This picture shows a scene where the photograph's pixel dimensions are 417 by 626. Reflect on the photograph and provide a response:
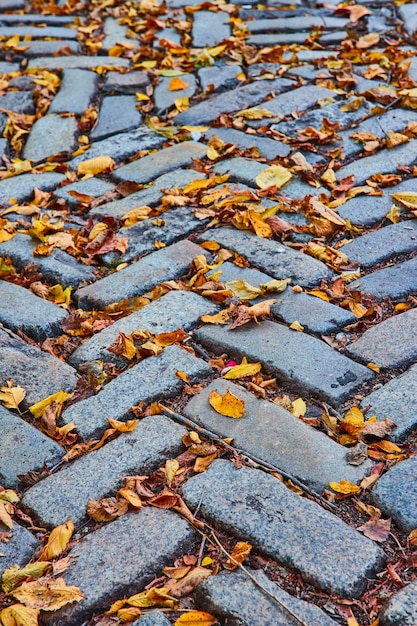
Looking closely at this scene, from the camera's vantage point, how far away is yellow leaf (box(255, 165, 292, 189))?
3082mm

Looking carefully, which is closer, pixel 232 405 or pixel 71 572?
pixel 71 572

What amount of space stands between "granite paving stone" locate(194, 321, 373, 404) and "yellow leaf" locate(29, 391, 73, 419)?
1.49 ft

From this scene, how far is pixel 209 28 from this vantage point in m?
4.54

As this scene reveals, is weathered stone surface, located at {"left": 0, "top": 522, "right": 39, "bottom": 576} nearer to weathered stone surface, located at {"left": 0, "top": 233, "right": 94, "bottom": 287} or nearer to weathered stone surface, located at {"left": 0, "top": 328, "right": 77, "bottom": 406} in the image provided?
weathered stone surface, located at {"left": 0, "top": 328, "right": 77, "bottom": 406}

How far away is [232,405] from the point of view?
2.10 metres

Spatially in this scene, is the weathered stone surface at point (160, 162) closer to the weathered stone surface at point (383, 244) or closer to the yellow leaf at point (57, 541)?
the weathered stone surface at point (383, 244)

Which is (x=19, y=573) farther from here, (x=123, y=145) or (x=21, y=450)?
(x=123, y=145)

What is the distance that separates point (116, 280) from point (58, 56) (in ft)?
7.28

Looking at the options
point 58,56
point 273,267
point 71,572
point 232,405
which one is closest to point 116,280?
point 273,267

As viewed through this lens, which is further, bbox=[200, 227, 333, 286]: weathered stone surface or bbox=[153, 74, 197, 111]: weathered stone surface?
bbox=[153, 74, 197, 111]: weathered stone surface

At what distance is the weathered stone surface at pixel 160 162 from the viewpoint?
3273 millimetres

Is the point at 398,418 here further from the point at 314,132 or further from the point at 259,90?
the point at 259,90

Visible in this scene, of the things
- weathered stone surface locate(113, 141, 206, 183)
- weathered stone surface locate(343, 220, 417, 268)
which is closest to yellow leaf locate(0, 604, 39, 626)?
weathered stone surface locate(343, 220, 417, 268)

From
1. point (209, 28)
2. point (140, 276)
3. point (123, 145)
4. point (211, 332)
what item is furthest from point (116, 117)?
point (211, 332)
